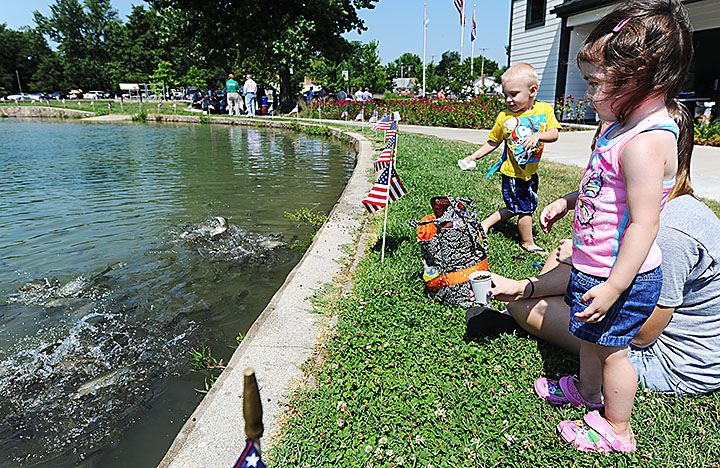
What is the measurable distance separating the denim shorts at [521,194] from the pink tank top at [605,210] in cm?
224

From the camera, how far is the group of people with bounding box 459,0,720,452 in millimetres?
1612

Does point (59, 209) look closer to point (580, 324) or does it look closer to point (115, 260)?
point (115, 260)

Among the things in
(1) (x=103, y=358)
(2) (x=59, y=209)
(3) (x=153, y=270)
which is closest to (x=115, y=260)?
(3) (x=153, y=270)

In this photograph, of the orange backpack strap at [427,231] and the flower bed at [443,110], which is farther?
the flower bed at [443,110]

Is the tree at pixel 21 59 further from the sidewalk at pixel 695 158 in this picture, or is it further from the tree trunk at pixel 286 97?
the sidewalk at pixel 695 158

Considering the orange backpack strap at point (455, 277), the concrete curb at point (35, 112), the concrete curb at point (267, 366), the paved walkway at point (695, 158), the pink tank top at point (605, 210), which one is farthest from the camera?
the concrete curb at point (35, 112)

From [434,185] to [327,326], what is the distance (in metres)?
3.83

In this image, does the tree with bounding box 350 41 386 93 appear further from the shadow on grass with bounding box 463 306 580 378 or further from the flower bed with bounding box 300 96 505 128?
the shadow on grass with bounding box 463 306 580 378

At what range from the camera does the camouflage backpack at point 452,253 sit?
3.18 metres

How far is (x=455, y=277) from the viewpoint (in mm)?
3182

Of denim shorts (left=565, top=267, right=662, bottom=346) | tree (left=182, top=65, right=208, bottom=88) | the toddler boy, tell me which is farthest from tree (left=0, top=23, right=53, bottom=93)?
denim shorts (left=565, top=267, right=662, bottom=346)

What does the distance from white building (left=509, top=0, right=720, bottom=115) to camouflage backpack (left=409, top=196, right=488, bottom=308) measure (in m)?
10.9

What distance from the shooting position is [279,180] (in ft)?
30.3

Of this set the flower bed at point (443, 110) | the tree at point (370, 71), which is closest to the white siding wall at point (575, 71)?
the flower bed at point (443, 110)
